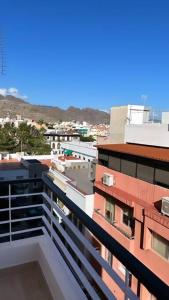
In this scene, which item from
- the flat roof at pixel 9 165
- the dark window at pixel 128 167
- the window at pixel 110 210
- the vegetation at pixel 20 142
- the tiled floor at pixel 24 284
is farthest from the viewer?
the vegetation at pixel 20 142

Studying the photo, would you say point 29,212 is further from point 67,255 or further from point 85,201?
point 67,255

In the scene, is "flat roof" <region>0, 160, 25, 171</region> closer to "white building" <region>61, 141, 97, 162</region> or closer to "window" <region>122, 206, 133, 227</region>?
"white building" <region>61, 141, 97, 162</region>

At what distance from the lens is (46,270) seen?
7.23ft

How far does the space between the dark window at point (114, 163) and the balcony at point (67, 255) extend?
240 inches

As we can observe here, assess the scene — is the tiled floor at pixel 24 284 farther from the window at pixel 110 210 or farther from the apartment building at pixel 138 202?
the window at pixel 110 210

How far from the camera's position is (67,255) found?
5.85 ft

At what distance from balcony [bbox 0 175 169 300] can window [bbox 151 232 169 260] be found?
4.31 m

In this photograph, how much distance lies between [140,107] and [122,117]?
88cm

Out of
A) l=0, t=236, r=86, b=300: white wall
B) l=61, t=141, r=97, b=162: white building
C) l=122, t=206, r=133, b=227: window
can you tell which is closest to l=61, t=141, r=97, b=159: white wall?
l=61, t=141, r=97, b=162: white building

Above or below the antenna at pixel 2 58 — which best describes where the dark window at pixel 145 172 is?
below

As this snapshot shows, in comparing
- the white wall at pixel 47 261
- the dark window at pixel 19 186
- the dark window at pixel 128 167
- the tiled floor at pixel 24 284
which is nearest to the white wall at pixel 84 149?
the dark window at pixel 128 167

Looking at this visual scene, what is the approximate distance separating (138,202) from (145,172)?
81cm

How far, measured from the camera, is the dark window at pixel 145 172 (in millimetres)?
7012

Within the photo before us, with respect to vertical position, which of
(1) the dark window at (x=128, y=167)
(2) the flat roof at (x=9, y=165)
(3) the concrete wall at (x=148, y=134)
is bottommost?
(2) the flat roof at (x=9, y=165)
